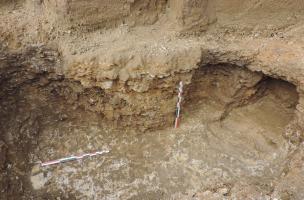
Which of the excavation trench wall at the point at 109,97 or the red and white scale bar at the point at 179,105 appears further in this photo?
the red and white scale bar at the point at 179,105

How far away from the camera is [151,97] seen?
4.43 metres

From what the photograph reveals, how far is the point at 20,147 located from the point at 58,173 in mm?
526

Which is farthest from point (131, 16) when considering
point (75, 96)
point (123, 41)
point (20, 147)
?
point (20, 147)

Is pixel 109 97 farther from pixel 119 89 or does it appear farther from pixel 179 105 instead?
pixel 179 105

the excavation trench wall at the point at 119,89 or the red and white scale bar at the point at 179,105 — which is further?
the red and white scale bar at the point at 179,105

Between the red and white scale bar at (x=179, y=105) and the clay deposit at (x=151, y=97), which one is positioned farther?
the red and white scale bar at (x=179, y=105)

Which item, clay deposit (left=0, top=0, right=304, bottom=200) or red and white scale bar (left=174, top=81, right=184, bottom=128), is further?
red and white scale bar (left=174, top=81, right=184, bottom=128)

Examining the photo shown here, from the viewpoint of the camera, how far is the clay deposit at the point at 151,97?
4113 mm

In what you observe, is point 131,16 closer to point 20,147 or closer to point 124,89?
point 124,89

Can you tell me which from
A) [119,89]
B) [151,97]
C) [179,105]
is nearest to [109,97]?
[119,89]

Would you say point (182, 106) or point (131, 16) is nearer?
point (131, 16)

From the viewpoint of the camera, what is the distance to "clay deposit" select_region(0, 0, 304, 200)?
411 cm

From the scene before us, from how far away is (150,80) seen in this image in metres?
4.23

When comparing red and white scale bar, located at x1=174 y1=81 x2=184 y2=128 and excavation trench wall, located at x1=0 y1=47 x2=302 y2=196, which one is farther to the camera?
red and white scale bar, located at x1=174 y1=81 x2=184 y2=128
